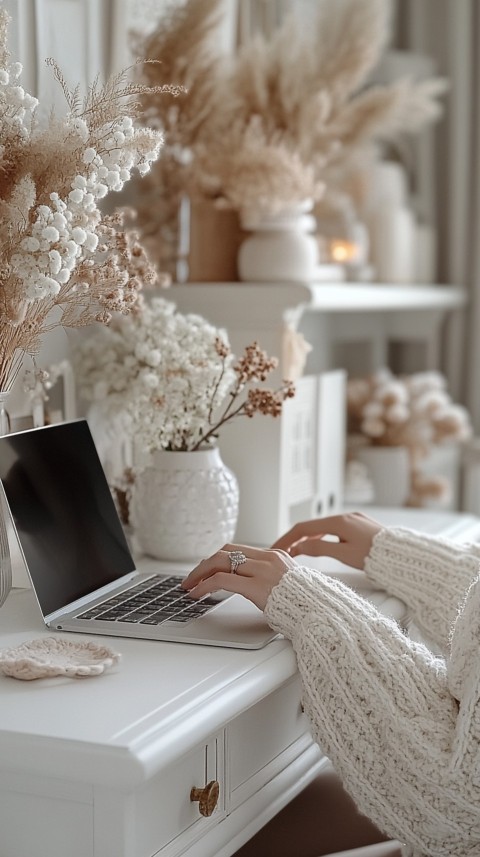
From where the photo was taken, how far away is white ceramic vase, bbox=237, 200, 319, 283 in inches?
78.7

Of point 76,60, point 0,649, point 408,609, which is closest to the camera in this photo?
point 0,649

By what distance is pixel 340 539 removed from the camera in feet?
5.41

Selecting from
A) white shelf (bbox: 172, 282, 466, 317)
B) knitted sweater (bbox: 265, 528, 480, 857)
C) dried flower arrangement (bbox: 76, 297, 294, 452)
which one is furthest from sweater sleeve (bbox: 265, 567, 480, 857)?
white shelf (bbox: 172, 282, 466, 317)

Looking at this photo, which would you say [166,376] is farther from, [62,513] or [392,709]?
[392,709]

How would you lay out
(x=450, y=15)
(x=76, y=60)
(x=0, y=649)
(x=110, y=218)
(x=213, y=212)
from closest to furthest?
(x=0, y=649) → (x=110, y=218) → (x=76, y=60) → (x=213, y=212) → (x=450, y=15)

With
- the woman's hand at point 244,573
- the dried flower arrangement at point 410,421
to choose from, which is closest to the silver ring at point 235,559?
the woman's hand at point 244,573

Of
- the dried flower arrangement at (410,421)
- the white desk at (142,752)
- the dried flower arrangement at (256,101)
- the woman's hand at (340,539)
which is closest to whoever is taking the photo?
the white desk at (142,752)

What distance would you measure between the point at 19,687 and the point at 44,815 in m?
0.13

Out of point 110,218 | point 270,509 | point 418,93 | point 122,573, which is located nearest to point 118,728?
point 122,573

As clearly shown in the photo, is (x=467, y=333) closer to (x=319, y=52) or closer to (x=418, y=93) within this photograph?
(x=418, y=93)

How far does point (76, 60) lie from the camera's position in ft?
6.01

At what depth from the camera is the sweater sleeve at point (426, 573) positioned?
151 cm

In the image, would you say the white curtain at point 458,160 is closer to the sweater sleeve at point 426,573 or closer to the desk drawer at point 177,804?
the sweater sleeve at point 426,573

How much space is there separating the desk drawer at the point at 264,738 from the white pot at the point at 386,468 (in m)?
1.38
